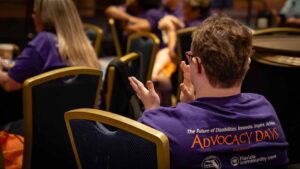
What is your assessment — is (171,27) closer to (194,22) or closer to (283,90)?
(194,22)

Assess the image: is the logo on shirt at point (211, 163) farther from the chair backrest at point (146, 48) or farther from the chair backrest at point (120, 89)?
the chair backrest at point (146, 48)

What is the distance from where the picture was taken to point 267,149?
1.19m

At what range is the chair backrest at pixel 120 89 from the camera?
1.95 meters

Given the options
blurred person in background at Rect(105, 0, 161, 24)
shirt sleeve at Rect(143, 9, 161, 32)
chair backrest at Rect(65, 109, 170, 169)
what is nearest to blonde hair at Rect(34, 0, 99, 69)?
chair backrest at Rect(65, 109, 170, 169)

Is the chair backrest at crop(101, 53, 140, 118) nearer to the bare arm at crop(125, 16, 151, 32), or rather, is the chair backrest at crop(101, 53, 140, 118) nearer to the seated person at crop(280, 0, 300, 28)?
the bare arm at crop(125, 16, 151, 32)

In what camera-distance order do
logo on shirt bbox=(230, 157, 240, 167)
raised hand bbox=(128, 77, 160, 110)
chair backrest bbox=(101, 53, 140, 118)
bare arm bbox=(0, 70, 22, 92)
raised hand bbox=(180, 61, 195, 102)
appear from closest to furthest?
logo on shirt bbox=(230, 157, 240, 167)
raised hand bbox=(128, 77, 160, 110)
raised hand bbox=(180, 61, 195, 102)
chair backrest bbox=(101, 53, 140, 118)
bare arm bbox=(0, 70, 22, 92)

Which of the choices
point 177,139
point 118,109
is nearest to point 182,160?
point 177,139

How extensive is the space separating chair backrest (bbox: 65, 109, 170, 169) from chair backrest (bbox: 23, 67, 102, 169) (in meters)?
0.53

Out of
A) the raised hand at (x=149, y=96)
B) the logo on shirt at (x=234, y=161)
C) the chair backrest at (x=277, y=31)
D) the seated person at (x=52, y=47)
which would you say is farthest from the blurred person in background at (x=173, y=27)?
the logo on shirt at (x=234, y=161)

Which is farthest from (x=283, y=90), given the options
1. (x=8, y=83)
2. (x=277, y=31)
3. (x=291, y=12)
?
(x=291, y=12)

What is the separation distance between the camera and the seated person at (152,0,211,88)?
3371 millimetres

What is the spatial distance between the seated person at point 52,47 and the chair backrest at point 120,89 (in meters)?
0.29

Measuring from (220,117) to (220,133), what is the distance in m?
0.04

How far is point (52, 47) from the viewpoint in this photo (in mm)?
2172
